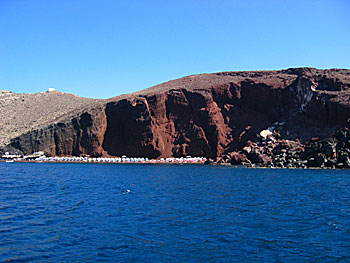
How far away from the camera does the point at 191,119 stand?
12506cm

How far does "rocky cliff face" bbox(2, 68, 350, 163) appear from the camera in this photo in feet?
373

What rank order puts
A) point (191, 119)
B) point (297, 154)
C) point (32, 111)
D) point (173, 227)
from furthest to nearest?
point (32, 111)
point (191, 119)
point (297, 154)
point (173, 227)

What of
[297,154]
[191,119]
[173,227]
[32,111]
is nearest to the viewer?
[173,227]

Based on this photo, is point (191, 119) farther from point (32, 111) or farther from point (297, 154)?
point (32, 111)

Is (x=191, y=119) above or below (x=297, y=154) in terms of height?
above

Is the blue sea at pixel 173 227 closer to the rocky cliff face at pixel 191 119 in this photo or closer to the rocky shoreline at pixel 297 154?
the rocky shoreline at pixel 297 154

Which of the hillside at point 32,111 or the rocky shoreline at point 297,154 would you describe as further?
the hillside at point 32,111

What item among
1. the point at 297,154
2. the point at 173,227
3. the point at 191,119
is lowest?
the point at 173,227

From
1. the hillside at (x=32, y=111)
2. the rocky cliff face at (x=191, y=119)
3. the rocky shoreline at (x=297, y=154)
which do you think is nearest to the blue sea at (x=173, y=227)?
the rocky shoreline at (x=297, y=154)

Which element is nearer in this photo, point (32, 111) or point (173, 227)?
point (173, 227)

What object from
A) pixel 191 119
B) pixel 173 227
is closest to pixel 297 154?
pixel 191 119

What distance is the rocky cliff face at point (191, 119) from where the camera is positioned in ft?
373

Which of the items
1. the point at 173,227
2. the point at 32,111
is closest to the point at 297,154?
the point at 173,227

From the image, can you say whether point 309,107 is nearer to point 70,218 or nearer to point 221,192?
point 221,192
